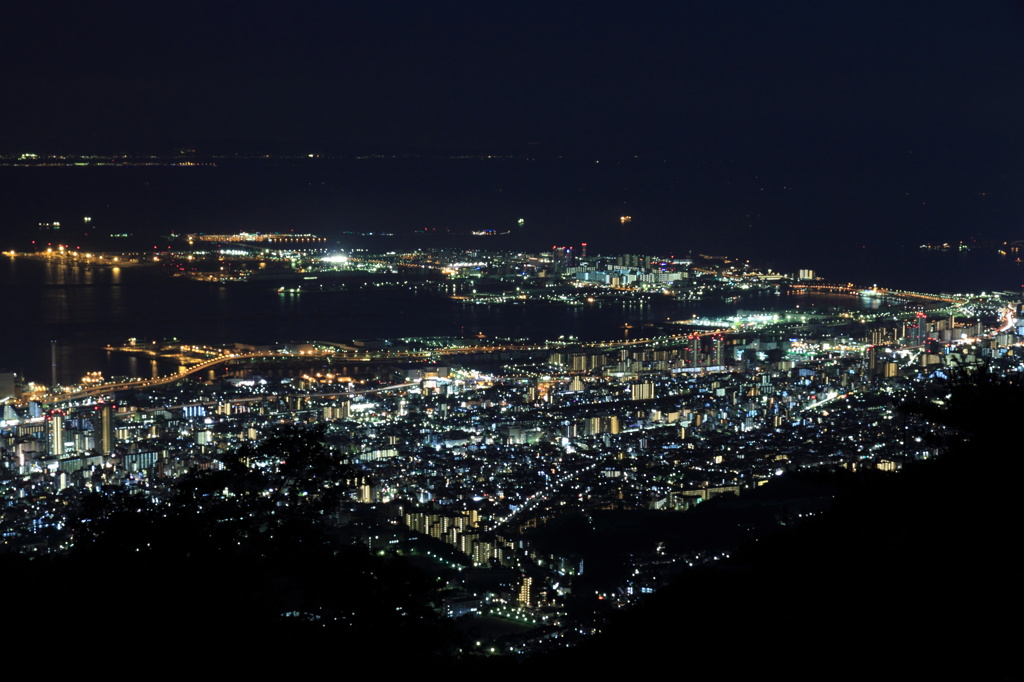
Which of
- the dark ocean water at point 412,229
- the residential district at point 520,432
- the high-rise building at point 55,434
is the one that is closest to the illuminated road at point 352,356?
the residential district at point 520,432

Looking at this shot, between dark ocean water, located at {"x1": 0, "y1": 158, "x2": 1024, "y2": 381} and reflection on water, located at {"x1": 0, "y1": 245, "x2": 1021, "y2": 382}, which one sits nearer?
reflection on water, located at {"x1": 0, "y1": 245, "x2": 1021, "y2": 382}

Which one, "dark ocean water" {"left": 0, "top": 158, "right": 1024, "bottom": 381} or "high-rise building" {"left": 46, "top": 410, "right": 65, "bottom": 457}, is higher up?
"dark ocean water" {"left": 0, "top": 158, "right": 1024, "bottom": 381}

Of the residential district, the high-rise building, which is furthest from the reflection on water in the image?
the high-rise building

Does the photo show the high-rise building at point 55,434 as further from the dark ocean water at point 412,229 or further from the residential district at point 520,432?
the dark ocean water at point 412,229

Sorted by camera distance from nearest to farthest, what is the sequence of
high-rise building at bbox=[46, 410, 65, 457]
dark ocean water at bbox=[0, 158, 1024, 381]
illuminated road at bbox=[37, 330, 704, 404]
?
high-rise building at bbox=[46, 410, 65, 457]
illuminated road at bbox=[37, 330, 704, 404]
dark ocean water at bbox=[0, 158, 1024, 381]

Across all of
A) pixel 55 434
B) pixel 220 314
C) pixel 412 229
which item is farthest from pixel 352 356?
pixel 412 229

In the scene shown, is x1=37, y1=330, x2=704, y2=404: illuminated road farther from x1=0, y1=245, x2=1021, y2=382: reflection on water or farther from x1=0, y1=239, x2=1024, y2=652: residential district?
x1=0, y1=245, x2=1021, y2=382: reflection on water
